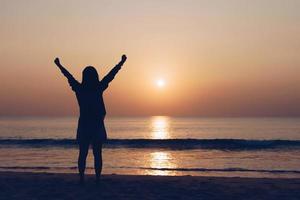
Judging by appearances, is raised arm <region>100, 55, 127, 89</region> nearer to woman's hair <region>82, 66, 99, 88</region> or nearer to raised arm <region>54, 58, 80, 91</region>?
woman's hair <region>82, 66, 99, 88</region>

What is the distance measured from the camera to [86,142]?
7203 mm

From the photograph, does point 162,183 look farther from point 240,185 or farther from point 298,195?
point 298,195

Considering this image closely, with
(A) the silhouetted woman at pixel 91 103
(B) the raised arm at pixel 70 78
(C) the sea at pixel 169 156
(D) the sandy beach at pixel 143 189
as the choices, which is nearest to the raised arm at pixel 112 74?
(A) the silhouetted woman at pixel 91 103

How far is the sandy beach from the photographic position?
7.05 metres

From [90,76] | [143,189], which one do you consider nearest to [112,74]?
[90,76]

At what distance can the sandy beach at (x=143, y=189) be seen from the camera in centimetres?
705

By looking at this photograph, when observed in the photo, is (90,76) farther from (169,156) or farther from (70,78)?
(169,156)

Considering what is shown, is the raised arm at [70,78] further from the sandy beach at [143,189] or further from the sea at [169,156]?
the sea at [169,156]

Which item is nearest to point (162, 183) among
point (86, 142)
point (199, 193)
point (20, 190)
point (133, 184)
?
point (133, 184)

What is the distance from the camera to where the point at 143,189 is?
788 centimetres

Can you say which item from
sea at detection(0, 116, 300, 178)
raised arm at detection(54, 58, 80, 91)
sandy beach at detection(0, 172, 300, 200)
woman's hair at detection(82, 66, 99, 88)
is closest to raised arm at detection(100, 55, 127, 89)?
woman's hair at detection(82, 66, 99, 88)

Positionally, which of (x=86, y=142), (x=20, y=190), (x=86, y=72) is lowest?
(x=20, y=190)

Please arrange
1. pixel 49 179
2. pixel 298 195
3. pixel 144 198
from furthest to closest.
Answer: pixel 49 179
pixel 298 195
pixel 144 198

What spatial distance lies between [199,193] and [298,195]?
5.52 feet
